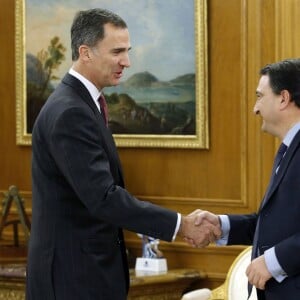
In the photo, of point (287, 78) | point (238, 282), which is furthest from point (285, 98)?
point (238, 282)

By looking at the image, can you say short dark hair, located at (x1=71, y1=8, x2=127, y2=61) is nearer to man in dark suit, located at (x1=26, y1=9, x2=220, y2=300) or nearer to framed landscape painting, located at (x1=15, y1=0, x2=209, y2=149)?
man in dark suit, located at (x1=26, y1=9, x2=220, y2=300)

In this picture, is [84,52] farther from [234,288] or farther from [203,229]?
[234,288]

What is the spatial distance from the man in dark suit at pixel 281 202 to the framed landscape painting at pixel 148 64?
215 cm

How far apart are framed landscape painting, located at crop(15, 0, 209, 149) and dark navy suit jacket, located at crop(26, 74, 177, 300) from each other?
201 cm

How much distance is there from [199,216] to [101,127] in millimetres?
594

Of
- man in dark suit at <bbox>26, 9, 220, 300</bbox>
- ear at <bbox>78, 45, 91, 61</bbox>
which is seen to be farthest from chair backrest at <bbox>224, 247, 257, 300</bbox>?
ear at <bbox>78, 45, 91, 61</bbox>

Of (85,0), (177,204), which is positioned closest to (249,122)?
(177,204)

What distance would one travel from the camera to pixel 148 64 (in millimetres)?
5773

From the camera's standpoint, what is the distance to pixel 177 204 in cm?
571

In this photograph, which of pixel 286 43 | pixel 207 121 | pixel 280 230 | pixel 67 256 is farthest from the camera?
pixel 207 121

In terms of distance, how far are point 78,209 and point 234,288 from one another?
1.56m

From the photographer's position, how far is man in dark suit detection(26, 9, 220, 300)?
348cm

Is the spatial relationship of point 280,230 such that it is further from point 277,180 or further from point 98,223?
point 98,223

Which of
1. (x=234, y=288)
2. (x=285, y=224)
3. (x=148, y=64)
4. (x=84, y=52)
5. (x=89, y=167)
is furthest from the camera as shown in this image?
(x=148, y=64)
